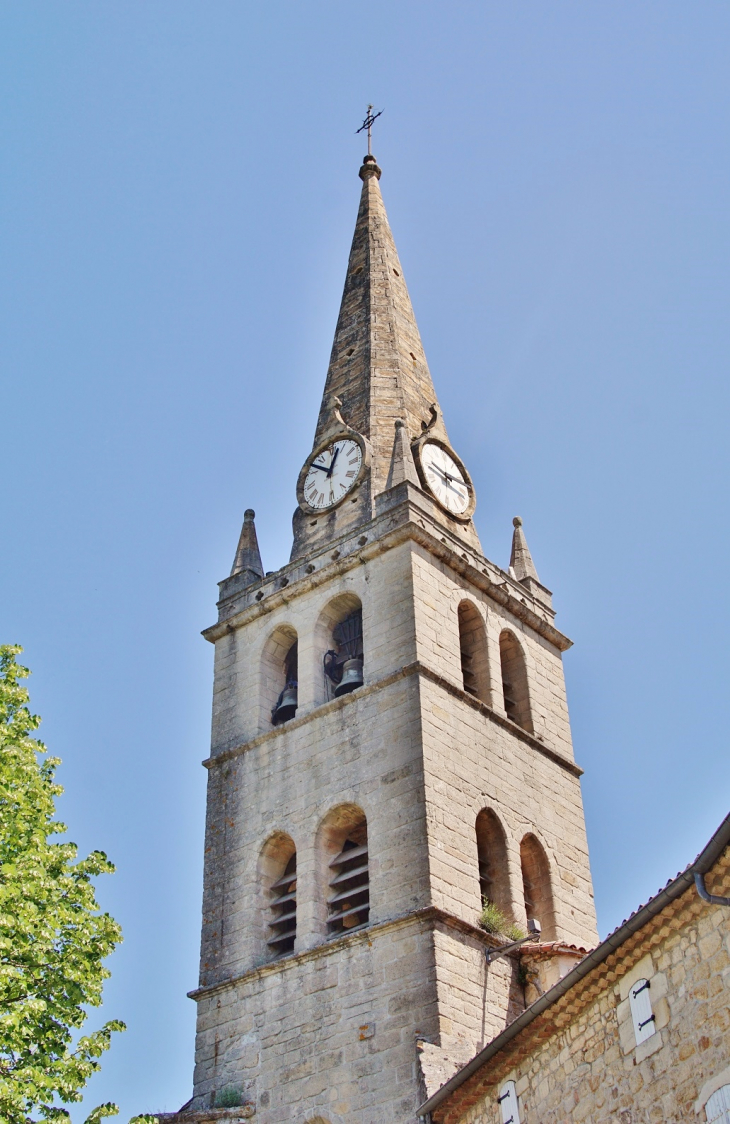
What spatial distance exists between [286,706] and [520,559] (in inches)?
218

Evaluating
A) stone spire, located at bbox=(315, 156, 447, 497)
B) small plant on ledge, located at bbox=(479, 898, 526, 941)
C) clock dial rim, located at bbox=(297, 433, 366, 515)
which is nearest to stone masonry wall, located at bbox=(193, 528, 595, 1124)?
small plant on ledge, located at bbox=(479, 898, 526, 941)

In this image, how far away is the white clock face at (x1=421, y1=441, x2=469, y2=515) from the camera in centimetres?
2394

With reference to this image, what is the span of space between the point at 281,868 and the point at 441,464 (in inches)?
292

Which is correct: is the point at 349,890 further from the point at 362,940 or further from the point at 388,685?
the point at 388,685

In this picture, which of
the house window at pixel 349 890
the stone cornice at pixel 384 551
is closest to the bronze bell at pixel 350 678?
the stone cornice at pixel 384 551

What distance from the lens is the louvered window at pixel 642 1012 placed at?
1151cm

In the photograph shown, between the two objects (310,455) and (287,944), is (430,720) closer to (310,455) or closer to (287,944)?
(287,944)

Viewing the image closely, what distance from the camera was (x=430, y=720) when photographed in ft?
65.7

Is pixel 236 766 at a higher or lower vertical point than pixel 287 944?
higher

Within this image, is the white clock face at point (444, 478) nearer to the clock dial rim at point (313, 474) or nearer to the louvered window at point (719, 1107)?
the clock dial rim at point (313, 474)

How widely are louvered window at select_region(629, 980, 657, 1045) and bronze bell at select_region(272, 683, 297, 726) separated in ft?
36.1

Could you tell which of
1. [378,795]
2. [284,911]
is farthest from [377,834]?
[284,911]

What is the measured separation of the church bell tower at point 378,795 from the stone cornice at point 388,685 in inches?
1.4

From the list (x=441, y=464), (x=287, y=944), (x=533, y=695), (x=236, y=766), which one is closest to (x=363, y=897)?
(x=287, y=944)
